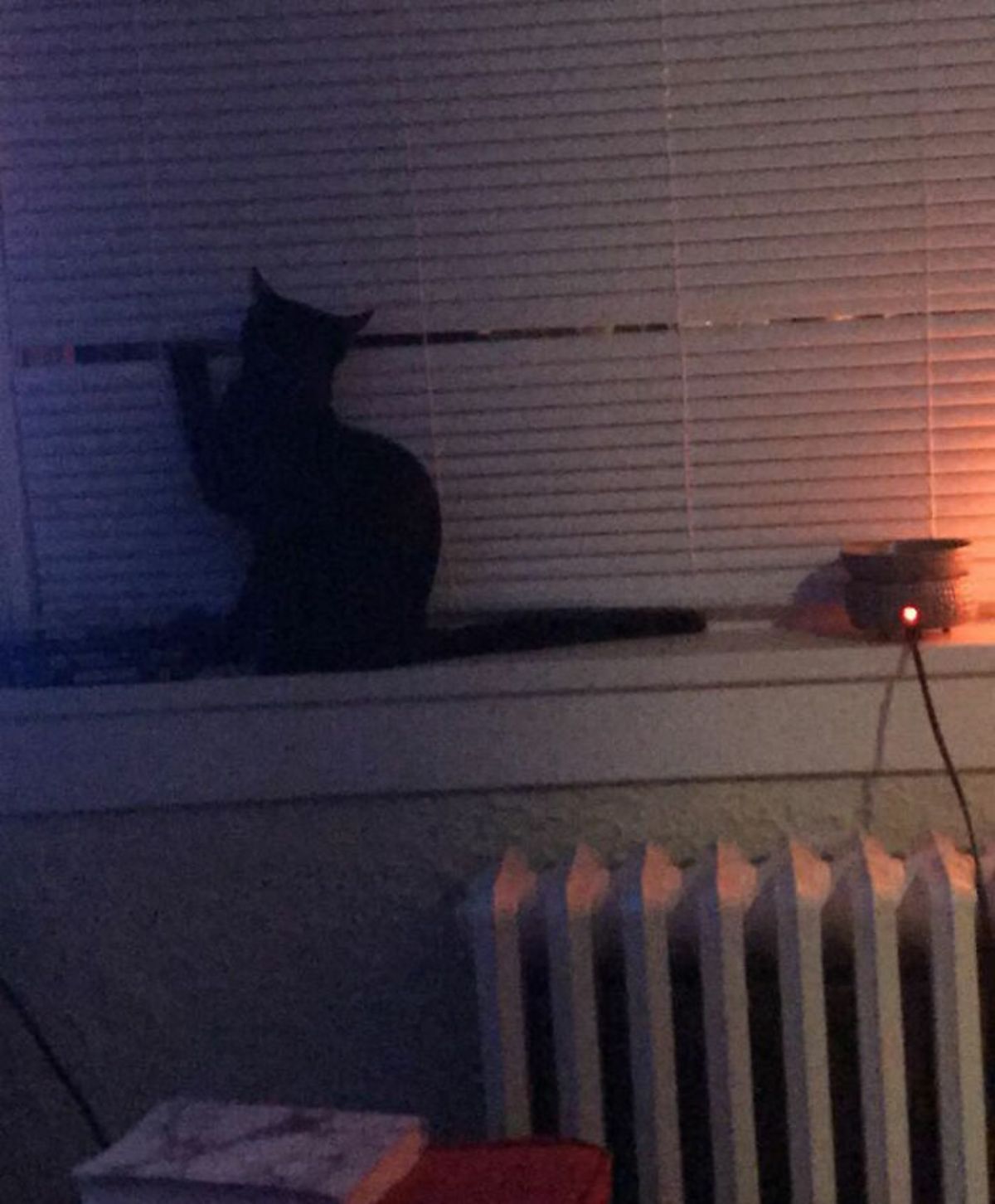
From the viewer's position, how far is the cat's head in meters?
1.59

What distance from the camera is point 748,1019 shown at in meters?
1.49

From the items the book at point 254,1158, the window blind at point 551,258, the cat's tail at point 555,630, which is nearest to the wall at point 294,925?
the cat's tail at point 555,630

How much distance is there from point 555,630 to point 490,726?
4.9 inches

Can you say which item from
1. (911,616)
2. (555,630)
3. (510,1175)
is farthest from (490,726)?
(510,1175)

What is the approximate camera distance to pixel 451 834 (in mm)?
1622

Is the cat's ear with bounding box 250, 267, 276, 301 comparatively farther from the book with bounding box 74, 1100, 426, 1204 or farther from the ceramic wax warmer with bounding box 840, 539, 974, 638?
the book with bounding box 74, 1100, 426, 1204

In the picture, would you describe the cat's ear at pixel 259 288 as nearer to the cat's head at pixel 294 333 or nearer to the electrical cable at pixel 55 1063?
the cat's head at pixel 294 333

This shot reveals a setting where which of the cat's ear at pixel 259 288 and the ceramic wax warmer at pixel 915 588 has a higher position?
the cat's ear at pixel 259 288

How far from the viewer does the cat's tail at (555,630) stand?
1.62 meters

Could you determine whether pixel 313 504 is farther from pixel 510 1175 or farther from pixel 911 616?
pixel 510 1175

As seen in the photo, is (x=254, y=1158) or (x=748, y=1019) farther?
(x=748, y=1019)

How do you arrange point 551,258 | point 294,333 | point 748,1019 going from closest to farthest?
point 748,1019, point 294,333, point 551,258

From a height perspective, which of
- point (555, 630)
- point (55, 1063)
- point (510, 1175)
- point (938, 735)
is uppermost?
point (555, 630)

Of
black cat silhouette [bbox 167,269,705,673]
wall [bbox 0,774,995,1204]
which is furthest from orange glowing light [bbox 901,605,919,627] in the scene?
black cat silhouette [bbox 167,269,705,673]
